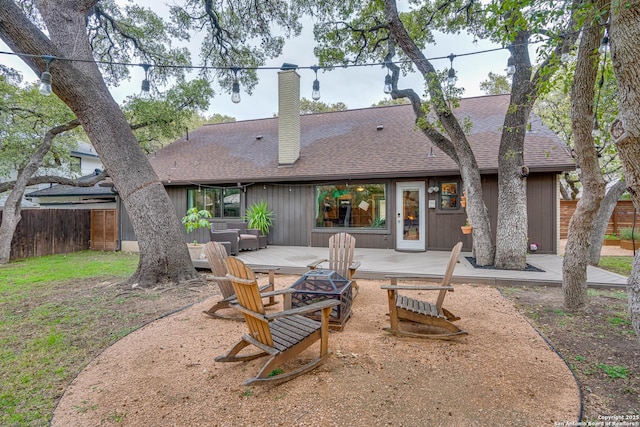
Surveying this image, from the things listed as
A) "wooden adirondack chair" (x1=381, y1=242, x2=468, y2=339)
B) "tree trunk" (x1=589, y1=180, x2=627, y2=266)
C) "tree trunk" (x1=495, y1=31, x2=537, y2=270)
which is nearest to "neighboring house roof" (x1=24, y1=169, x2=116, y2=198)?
"wooden adirondack chair" (x1=381, y1=242, x2=468, y2=339)

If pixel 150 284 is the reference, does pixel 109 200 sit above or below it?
above

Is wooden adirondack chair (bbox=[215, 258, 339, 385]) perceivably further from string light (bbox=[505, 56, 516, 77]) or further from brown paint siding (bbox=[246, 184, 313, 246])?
brown paint siding (bbox=[246, 184, 313, 246])

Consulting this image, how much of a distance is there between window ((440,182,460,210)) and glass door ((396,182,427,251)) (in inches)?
19.1

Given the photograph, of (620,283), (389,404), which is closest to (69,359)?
(389,404)

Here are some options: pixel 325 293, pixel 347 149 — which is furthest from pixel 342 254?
pixel 347 149

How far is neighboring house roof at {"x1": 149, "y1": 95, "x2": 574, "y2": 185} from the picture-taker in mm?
8250

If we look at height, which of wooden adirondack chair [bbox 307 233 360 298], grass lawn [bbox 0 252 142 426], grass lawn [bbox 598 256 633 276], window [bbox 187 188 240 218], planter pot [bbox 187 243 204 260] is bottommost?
grass lawn [bbox 0 252 142 426]

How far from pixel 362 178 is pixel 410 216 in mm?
1688

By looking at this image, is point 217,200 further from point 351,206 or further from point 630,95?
point 630,95

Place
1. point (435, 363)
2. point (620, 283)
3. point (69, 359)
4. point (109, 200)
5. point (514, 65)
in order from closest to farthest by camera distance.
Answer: point (435, 363) < point (69, 359) < point (620, 283) < point (514, 65) < point (109, 200)

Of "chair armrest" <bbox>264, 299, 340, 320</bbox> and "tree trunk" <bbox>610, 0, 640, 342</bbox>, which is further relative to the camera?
"chair armrest" <bbox>264, 299, 340, 320</bbox>

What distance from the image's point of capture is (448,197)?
8375mm

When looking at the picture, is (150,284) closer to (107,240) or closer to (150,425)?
(150,425)

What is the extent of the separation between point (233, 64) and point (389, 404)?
9240mm
